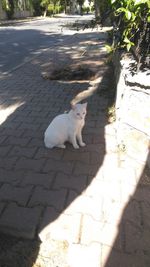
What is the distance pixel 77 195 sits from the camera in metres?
3.11

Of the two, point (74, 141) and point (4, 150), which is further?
point (4, 150)

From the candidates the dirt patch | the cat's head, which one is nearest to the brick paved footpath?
the cat's head

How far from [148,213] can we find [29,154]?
1.92 meters

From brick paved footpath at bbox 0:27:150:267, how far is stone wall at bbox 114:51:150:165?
0.19 m

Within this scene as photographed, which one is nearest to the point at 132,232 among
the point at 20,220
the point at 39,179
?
the point at 20,220

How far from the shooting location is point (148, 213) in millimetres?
2834

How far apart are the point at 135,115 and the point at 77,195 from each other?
1478mm

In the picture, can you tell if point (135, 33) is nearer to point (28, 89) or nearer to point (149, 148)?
point (149, 148)

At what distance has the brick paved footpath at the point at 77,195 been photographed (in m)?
2.47

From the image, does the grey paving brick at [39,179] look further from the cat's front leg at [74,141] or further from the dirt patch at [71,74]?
the dirt patch at [71,74]

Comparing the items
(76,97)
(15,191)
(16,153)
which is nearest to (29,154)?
(16,153)

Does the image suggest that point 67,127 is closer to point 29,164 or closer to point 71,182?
point 29,164

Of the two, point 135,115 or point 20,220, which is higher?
point 135,115

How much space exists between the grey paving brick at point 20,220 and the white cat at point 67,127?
48.8 inches
